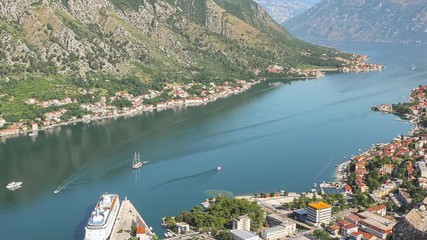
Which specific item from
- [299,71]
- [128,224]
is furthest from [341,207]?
[299,71]

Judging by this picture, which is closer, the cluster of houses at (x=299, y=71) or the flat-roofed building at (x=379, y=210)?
the flat-roofed building at (x=379, y=210)

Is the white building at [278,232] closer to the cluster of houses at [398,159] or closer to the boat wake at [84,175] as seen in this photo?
the cluster of houses at [398,159]

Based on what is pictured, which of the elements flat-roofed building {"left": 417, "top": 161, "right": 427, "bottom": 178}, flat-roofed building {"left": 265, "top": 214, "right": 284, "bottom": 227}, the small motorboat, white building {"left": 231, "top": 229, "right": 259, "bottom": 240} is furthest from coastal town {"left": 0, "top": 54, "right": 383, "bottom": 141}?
flat-roofed building {"left": 417, "top": 161, "right": 427, "bottom": 178}

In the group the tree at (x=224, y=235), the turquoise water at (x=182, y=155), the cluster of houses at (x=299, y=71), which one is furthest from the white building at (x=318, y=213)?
the cluster of houses at (x=299, y=71)

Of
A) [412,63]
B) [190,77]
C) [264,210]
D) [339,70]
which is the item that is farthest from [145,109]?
[412,63]

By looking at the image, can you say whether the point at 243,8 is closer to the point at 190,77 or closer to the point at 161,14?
the point at 161,14

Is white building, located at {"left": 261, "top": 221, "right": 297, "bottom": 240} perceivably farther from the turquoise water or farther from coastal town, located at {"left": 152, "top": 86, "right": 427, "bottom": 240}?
the turquoise water

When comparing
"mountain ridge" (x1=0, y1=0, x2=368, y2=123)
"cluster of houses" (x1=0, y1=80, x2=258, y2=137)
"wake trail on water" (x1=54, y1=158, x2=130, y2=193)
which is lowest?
"wake trail on water" (x1=54, y1=158, x2=130, y2=193)
